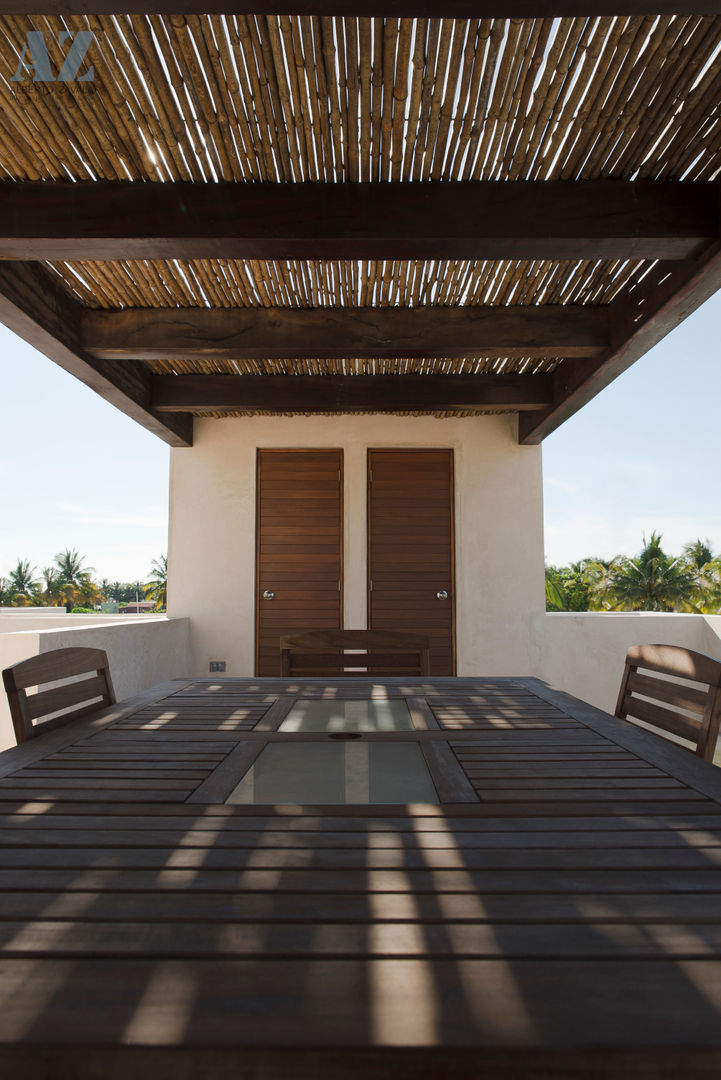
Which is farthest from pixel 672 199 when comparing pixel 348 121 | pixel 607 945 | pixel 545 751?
pixel 607 945

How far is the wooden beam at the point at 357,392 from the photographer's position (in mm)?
4844

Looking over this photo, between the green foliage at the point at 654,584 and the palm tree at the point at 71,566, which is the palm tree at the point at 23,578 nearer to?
the palm tree at the point at 71,566

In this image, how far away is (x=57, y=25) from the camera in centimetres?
194

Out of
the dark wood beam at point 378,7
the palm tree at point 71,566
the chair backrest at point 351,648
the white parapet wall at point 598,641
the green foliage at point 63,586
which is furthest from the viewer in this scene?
the palm tree at point 71,566

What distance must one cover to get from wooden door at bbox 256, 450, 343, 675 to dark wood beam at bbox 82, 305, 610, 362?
194 centimetres

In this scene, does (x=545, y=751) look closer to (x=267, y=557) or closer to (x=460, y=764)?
(x=460, y=764)

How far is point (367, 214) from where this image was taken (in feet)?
8.43

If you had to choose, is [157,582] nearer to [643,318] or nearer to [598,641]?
[598,641]

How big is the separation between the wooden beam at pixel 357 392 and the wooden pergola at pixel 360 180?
987 millimetres

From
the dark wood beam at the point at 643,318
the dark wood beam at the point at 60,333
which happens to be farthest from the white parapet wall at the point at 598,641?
the dark wood beam at the point at 60,333

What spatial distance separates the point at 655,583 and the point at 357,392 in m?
19.7

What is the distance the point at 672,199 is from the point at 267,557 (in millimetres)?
3961
